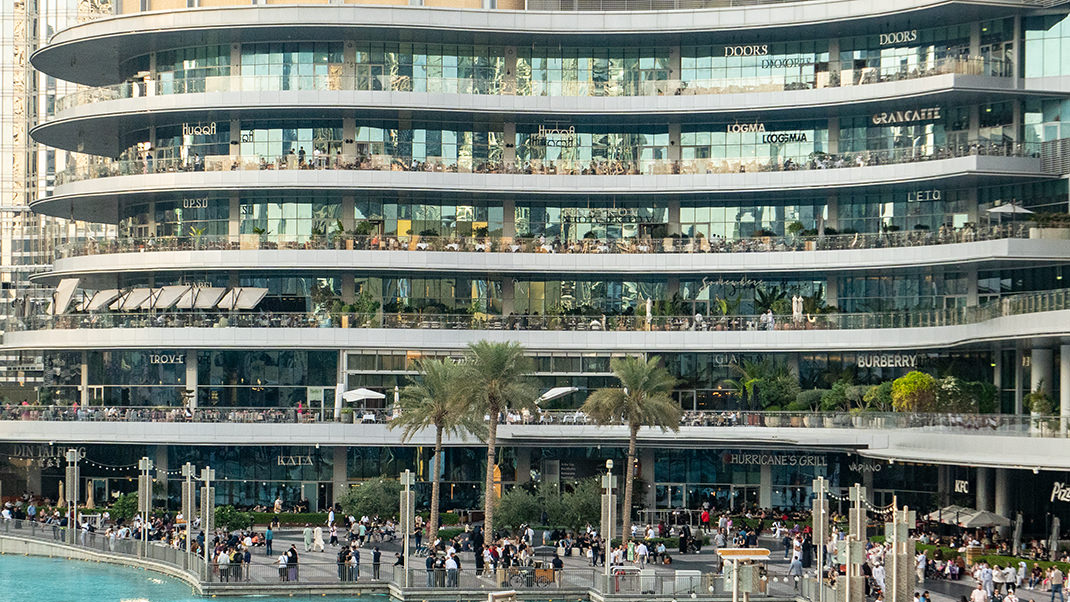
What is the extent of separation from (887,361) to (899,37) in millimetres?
17617

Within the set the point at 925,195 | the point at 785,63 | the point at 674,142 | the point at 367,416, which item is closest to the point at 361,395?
the point at 367,416

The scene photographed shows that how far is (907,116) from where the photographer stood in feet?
283

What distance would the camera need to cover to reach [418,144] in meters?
90.0

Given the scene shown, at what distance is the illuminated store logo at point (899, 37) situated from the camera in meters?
86.7

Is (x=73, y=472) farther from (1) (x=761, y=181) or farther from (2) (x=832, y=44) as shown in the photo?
(2) (x=832, y=44)

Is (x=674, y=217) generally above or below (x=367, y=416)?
above

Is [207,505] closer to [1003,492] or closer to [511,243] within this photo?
[511,243]

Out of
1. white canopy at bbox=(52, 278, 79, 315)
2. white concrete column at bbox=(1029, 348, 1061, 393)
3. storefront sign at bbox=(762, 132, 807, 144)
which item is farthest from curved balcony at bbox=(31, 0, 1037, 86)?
white concrete column at bbox=(1029, 348, 1061, 393)

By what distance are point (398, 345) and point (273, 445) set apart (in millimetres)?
8504

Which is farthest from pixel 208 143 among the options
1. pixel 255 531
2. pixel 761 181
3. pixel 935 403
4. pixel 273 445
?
pixel 935 403

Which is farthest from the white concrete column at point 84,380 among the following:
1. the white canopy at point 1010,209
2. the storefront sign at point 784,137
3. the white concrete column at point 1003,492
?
the white concrete column at point 1003,492

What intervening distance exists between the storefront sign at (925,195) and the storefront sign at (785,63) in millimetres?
9323

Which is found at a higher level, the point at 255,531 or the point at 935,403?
the point at 935,403

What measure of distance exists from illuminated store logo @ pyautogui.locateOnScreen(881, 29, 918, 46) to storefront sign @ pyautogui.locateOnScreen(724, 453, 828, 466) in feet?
75.7
